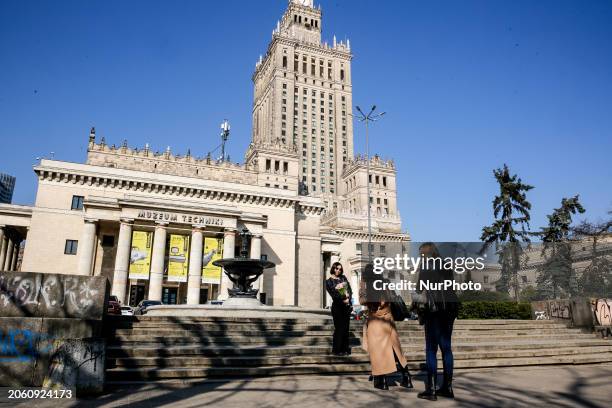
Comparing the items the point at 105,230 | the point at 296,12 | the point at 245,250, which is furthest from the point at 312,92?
the point at 245,250

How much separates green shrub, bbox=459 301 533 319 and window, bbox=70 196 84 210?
3510 cm

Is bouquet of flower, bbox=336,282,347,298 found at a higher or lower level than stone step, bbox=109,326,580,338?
higher

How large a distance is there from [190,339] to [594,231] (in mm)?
19939

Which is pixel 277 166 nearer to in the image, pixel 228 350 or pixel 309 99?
pixel 309 99

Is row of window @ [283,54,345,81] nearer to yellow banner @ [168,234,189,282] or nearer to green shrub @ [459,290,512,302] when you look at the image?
yellow banner @ [168,234,189,282]

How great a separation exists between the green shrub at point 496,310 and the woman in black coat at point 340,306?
1211 cm

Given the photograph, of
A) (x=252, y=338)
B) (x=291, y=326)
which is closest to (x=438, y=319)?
(x=252, y=338)

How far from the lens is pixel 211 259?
40.4m

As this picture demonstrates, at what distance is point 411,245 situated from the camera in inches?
398

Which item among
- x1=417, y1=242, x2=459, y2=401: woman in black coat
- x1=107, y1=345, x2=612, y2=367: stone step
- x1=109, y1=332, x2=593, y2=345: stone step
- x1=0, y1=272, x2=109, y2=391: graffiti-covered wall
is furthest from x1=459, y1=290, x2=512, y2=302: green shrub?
x1=0, y1=272, x2=109, y2=391: graffiti-covered wall

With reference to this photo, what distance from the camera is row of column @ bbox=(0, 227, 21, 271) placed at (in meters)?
39.2

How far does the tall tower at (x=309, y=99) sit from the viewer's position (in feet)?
333

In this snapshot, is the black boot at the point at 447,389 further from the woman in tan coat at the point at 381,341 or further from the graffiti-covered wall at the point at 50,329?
the graffiti-covered wall at the point at 50,329

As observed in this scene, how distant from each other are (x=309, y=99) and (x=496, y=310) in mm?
92223
